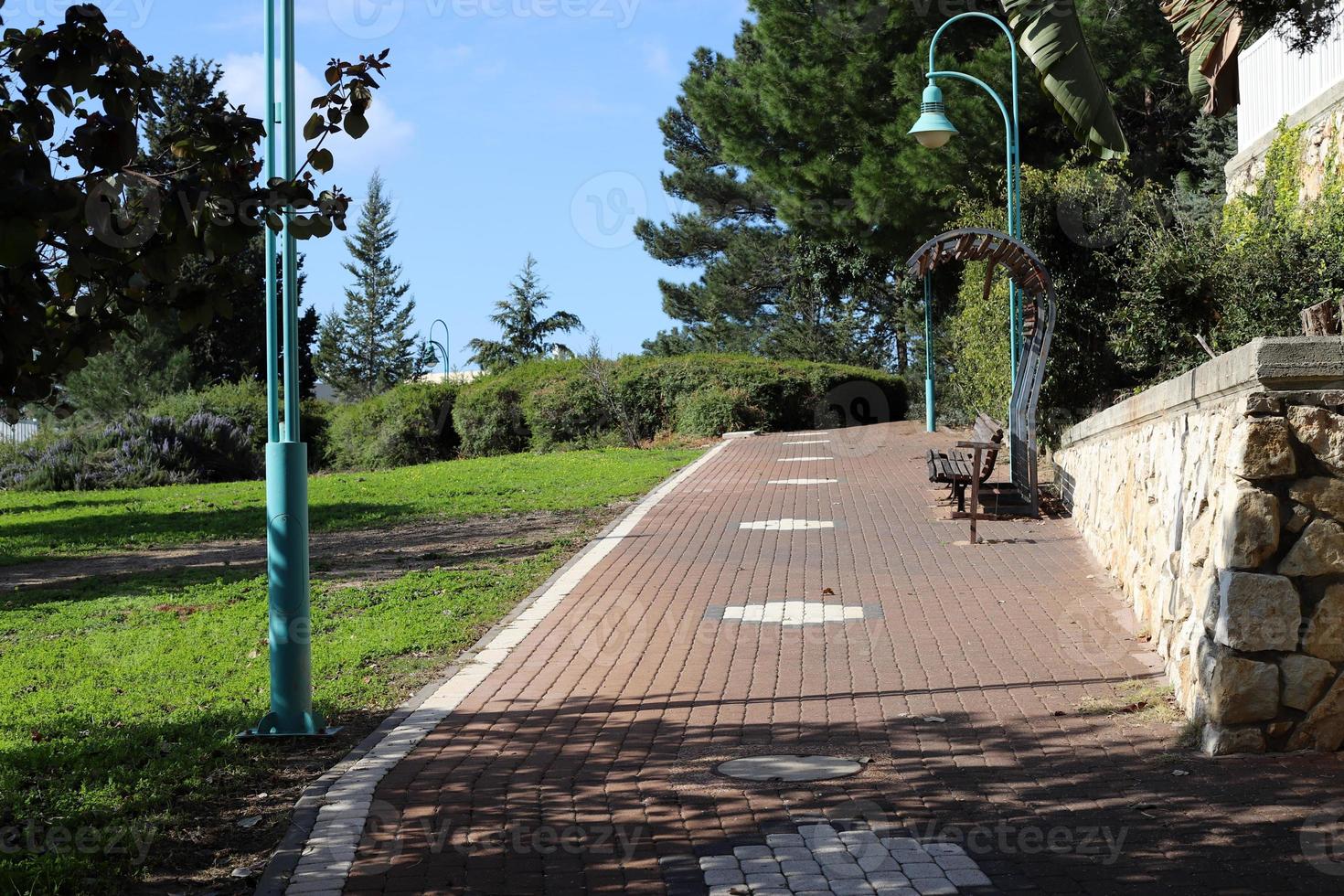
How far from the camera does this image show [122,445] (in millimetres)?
24625

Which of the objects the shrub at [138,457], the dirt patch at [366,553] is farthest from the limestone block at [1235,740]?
the shrub at [138,457]

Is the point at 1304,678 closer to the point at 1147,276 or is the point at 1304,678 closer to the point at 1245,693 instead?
the point at 1245,693

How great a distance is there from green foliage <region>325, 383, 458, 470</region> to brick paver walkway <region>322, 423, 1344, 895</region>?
2177 cm

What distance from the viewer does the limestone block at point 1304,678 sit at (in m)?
5.91

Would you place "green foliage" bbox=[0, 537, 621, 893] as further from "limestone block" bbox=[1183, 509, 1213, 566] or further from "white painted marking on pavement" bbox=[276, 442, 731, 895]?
"limestone block" bbox=[1183, 509, 1213, 566]

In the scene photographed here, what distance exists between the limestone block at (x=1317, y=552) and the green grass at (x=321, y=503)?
37.6 ft

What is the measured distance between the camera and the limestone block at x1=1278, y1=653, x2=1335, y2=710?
5910mm

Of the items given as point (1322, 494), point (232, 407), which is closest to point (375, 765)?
point (1322, 494)

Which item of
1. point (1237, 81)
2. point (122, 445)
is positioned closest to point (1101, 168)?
point (1237, 81)

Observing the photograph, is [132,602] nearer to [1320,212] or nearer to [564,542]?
[564,542]

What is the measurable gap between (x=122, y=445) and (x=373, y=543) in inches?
505

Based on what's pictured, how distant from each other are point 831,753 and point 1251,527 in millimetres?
2181

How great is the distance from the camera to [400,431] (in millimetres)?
31969

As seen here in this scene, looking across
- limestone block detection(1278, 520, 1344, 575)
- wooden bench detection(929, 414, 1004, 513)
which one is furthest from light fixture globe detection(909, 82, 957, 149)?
limestone block detection(1278, 520, 1344, 575)
